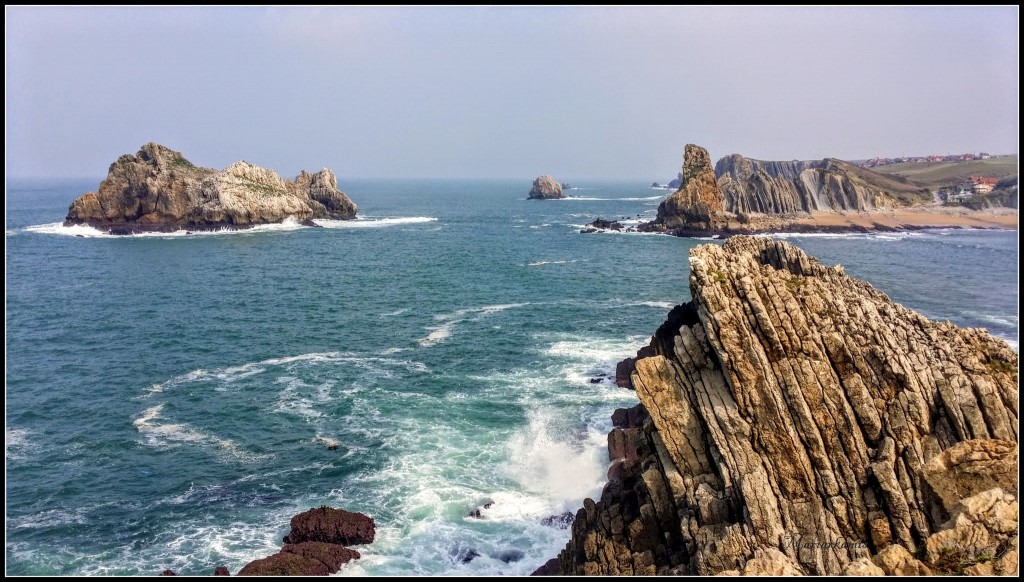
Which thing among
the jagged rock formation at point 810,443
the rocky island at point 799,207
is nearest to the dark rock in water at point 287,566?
the jagged rock formation at point 810,443

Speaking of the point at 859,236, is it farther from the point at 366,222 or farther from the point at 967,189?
the point at 366,222

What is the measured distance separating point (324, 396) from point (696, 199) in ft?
375

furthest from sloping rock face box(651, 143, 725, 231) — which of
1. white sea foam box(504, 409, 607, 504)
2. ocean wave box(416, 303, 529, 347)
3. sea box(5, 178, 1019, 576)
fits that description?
white sea foam box(504, 409, 607, 504)

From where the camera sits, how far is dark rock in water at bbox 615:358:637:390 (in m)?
51.5

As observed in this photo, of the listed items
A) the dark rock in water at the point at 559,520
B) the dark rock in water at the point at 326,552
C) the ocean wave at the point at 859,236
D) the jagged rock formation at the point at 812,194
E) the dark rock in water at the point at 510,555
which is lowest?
the dark rock in water at the point at 510,555

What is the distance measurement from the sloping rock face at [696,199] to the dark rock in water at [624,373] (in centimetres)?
10018

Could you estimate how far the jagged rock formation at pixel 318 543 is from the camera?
29.1 m

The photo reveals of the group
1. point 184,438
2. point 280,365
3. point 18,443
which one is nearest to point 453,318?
point 280,365

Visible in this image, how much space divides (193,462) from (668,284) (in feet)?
221

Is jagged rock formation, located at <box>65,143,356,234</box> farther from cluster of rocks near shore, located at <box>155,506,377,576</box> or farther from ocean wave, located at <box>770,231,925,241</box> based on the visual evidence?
cluster of rocks near shore, located at <box>155,506,377,576</box>

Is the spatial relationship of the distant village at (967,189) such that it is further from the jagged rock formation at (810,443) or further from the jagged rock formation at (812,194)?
the jagged rock formation at (810,443)

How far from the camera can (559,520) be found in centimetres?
3466

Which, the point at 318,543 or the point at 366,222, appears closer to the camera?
the point at 318,543

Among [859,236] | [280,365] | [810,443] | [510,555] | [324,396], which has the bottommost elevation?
[510,555]
